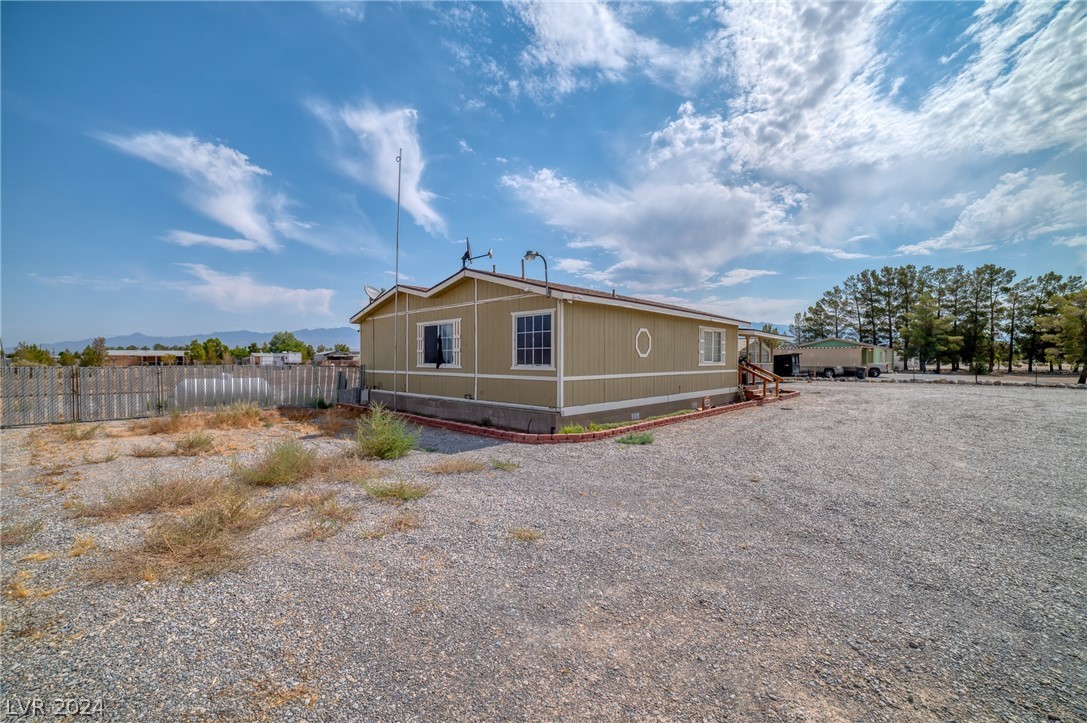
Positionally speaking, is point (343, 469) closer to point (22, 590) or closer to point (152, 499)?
point (152, 499)

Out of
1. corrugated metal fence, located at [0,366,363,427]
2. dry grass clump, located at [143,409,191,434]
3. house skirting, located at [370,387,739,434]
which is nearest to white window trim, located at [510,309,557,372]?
house skirting, located at [370,387,739,434]

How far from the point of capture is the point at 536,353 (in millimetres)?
9859

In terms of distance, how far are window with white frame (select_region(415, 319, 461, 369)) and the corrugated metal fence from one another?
14.8 feet

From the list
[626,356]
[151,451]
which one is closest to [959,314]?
[626,356]

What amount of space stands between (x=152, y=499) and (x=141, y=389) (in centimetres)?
948

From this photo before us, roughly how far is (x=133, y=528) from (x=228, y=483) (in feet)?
4.25

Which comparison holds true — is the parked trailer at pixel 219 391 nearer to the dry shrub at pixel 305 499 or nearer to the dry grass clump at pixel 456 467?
the dry grass clump at pixel 456 467

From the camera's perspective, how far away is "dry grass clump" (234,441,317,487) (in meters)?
5.83

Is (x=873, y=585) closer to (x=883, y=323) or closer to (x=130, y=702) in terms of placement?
(x=130, y=702)

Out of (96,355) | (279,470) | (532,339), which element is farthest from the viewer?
(96,355)

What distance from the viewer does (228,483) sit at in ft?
18.6

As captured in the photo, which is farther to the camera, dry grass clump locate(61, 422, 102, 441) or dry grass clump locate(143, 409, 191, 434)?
dry grass clump locate(143, 409, 191, 434)

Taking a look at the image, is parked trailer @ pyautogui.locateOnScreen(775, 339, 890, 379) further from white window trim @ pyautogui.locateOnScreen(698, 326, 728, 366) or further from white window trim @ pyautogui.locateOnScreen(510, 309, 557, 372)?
white window trim @ pyautogui.locateOnScreen(510, 309, 557, 372)

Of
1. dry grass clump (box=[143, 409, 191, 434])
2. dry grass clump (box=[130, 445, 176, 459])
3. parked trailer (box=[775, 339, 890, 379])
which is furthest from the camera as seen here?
A: parked trailer (box=[775, 339, 890, 379])
